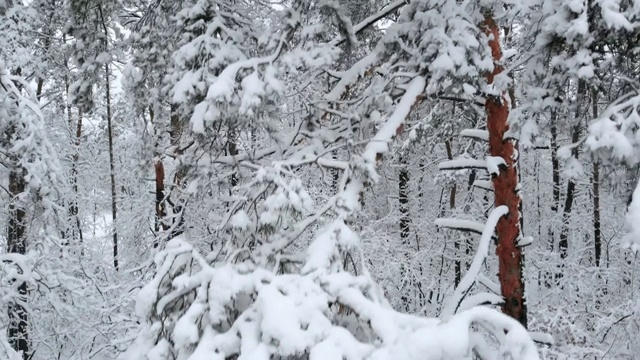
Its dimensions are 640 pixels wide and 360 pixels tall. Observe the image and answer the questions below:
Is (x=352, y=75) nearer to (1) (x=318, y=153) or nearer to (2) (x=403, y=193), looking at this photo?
(1) (x=318, y=153)

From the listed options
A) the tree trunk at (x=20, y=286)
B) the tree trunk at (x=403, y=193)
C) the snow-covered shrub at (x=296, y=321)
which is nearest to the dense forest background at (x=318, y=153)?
the snow-covered shrub at (x=296, y=321)

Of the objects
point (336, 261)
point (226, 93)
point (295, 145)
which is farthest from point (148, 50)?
point (336, 261)

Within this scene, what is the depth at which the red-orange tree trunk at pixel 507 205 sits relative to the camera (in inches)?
253

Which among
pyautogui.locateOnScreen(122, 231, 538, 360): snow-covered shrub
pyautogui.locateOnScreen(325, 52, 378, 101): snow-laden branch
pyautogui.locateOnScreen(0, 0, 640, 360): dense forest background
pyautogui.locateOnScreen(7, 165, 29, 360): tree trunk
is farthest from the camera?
pyautogui.locateOnScreen(7, 165, 29, 360): tree trunk

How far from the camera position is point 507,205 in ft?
21.3

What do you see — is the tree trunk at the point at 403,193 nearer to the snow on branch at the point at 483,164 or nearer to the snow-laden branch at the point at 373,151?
the snow on branch at the point at 483,164

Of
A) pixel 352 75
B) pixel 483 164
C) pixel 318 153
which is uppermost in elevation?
pixel 352 75

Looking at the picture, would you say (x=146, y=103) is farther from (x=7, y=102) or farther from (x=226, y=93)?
(x=226, y=93)

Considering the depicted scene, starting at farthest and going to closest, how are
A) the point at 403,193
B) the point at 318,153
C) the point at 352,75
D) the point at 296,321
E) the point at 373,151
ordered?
the point at 403,193
the point at 352,75
the point at 318,153
the point at 373,151
the point at 296,321

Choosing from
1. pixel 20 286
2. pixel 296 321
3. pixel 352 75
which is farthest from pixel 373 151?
pixel 20 286

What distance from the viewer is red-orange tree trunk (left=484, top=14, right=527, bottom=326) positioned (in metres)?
6.43

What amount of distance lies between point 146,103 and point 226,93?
19.1ft

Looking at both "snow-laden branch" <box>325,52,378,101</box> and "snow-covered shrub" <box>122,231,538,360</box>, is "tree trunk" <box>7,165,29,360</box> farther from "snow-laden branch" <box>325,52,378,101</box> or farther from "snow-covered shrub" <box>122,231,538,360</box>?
"snow-covered shrub" <box>122,231,538,360</box>

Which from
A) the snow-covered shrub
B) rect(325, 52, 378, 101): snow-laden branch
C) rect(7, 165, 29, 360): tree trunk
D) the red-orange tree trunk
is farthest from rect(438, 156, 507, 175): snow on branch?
rect(7, 165, 29, 360): tree trunk
